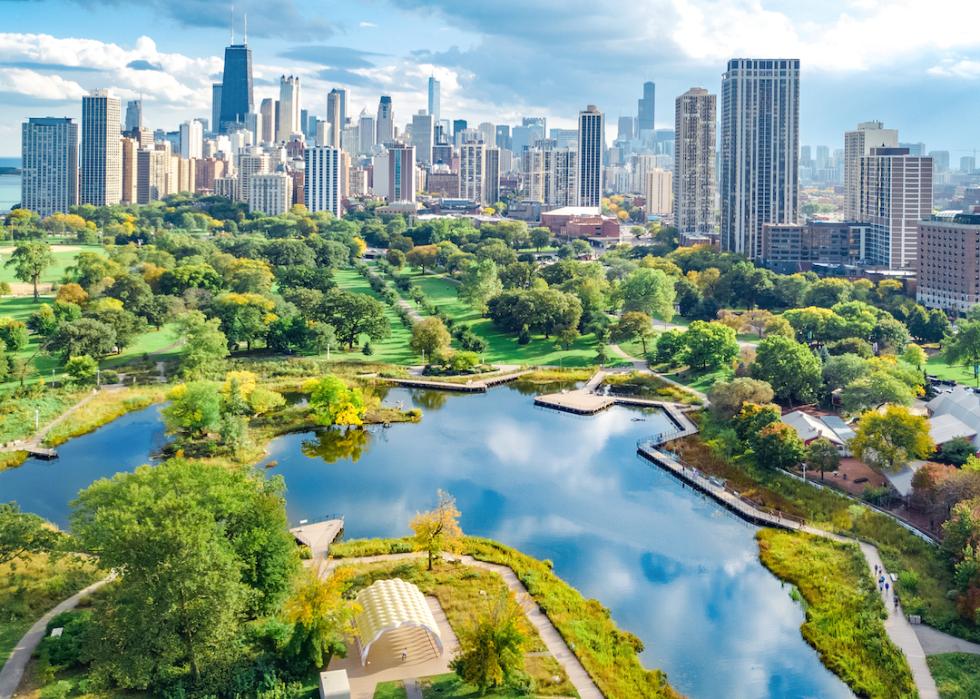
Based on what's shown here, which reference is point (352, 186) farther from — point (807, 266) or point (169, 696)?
point (169, 696)

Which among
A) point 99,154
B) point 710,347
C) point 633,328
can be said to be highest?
point 99,154

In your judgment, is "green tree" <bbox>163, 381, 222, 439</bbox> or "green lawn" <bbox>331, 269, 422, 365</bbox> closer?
"green tree" <bbox>163, 381, 222, 439</bbox>

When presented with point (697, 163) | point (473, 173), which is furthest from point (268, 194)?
point (697, 163)

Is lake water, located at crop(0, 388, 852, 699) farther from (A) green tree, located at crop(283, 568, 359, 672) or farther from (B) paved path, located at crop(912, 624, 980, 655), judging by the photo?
(A) green tree, located at crop(283, 568, 359, 672)

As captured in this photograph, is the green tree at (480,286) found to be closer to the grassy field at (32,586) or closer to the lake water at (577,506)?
the lake water at (577,506)

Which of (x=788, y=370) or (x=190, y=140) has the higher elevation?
(x=190, y=140)

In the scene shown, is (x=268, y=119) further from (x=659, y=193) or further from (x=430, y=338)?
(x=430, y=338)

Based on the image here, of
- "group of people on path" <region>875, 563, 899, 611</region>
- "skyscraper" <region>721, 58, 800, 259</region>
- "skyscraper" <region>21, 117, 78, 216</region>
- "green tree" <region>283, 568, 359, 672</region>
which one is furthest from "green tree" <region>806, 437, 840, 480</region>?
"skyscraper" <region>21, 117, 78, 216</region>
